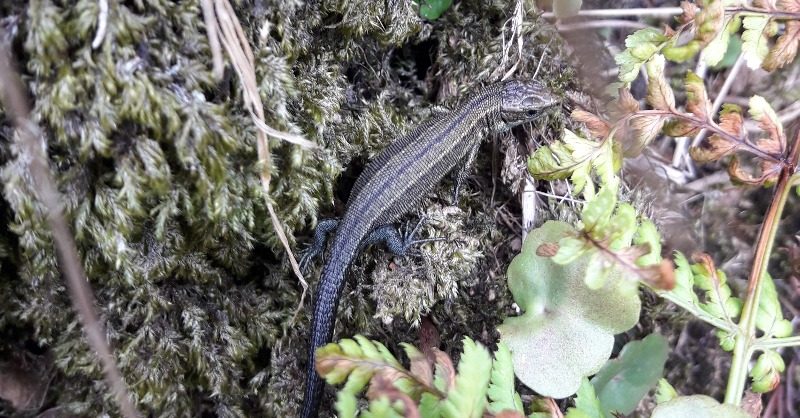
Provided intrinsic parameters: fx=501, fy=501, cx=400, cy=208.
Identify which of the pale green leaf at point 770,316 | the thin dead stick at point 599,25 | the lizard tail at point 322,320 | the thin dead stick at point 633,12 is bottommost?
the lizard tail at point 322,320

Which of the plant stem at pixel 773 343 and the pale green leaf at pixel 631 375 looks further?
the pale green leaf at pixel 631 375

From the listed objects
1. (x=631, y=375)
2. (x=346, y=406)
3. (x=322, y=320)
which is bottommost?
(x=631, y=375)

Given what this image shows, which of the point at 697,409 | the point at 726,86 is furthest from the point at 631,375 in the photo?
the point at 726,86

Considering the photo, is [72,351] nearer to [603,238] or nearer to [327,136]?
[327,136]

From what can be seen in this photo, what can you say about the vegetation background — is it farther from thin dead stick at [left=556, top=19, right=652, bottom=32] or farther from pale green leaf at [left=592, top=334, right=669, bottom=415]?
pale green leaf at [left=592, top=334, right=669, bottom=415]

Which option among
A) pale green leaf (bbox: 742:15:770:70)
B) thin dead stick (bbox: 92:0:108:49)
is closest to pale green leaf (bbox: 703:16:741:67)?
pale green leaf (bbox: 742:15:770:70)

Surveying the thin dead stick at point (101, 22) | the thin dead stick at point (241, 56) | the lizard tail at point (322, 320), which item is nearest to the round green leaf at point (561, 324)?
the lizard tail at point (322, 320)

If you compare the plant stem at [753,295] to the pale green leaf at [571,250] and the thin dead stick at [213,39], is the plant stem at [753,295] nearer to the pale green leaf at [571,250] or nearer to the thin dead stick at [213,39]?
the pale green leaf at [571,250]

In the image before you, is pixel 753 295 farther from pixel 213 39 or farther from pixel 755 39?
pixel 213 39
